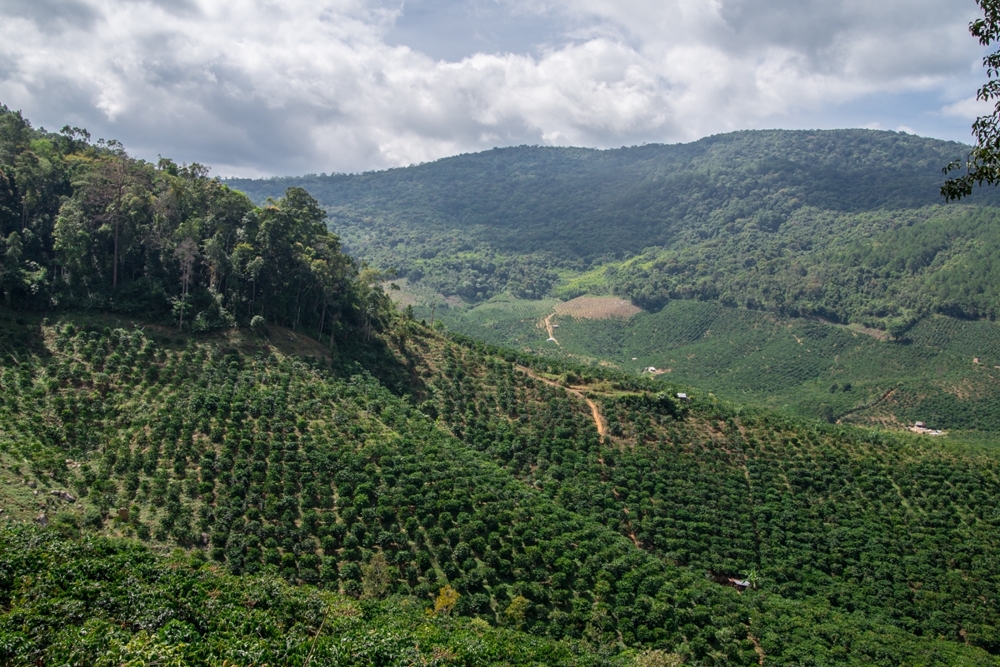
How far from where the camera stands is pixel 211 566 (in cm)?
2834

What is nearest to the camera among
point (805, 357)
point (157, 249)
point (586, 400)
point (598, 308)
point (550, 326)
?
point (157, 249)

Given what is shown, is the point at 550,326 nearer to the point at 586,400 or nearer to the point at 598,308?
the point at 598,308

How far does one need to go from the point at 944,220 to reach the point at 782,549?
142970 mm

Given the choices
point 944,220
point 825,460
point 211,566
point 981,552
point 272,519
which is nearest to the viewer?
point 211,566

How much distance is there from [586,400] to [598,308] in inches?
3809

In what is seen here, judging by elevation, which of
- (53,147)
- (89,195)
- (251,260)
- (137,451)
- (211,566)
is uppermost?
(53,147)

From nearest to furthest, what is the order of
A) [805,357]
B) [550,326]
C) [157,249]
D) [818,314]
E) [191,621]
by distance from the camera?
Result: [191,621] → [157,249] → [805,357] → [818,314] → [550,326]

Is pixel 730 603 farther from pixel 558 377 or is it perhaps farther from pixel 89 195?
pixel 89 195

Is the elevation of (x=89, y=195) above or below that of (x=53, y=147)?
below

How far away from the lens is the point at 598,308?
490 ft

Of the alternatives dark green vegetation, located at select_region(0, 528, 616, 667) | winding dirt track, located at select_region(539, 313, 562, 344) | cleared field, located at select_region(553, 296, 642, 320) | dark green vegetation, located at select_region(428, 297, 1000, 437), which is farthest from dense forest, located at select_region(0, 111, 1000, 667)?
cleared field, located at select_region(553, 296, 642, 320)

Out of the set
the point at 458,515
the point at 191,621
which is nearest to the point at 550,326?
the point at 458,515

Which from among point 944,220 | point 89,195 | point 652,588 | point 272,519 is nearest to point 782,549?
point 652,588

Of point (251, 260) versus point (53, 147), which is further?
point (53, 147)
